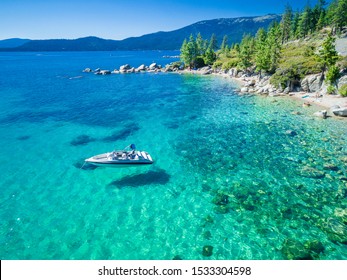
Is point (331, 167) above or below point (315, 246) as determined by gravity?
above

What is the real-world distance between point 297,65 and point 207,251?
222ft

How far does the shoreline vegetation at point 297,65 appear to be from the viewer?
184 ft

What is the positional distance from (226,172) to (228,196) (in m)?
4.87

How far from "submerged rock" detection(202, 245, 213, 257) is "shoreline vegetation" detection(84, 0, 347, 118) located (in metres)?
40.5

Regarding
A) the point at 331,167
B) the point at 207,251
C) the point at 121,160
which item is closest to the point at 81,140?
the point at 121,160

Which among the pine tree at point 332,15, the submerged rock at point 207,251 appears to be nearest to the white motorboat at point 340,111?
the submerged rock at point 207,251

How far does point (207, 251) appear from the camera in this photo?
1730 cm

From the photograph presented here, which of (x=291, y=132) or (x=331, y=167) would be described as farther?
(x=291, y=132)

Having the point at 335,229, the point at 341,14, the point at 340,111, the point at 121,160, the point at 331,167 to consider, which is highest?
the point at 341,14

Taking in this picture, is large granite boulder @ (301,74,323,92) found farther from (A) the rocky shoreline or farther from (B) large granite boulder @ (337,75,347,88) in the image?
(B) large granite boulder @ (337,75,347,88)

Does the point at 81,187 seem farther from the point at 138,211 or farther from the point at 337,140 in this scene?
the point at 337,140

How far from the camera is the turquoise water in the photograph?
58.7 ft

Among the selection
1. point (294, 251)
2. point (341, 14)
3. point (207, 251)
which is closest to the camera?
point (294, 251)

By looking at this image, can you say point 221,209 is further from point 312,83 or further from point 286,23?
point 286,23
